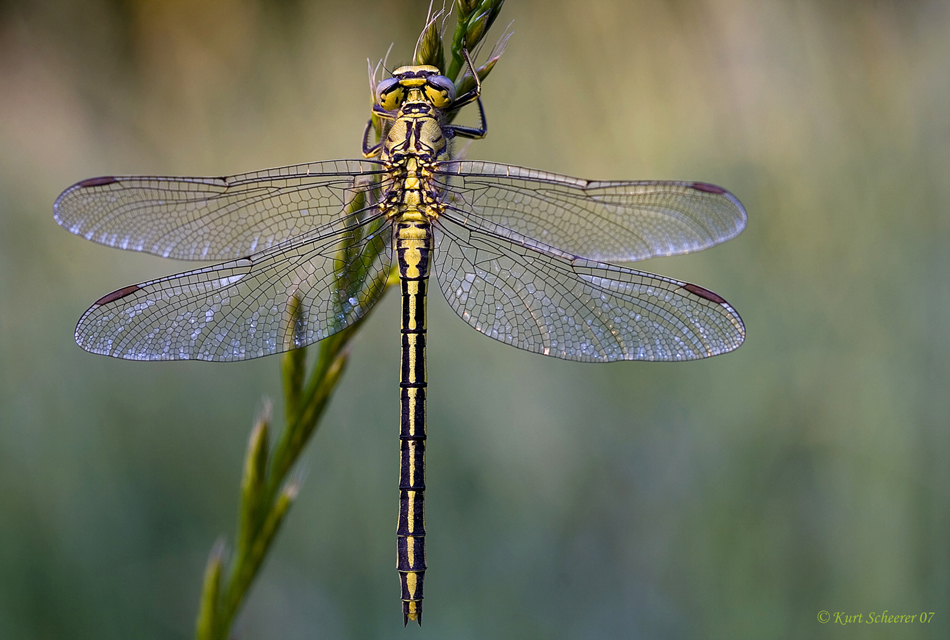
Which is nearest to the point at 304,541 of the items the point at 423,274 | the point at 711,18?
the point at 423,274

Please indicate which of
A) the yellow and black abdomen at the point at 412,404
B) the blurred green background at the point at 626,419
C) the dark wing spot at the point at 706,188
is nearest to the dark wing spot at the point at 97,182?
the yellow and black abdomen at the point at 412,404

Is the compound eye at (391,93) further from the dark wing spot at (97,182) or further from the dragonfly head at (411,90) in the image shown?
the dark wing spot at (97,182)

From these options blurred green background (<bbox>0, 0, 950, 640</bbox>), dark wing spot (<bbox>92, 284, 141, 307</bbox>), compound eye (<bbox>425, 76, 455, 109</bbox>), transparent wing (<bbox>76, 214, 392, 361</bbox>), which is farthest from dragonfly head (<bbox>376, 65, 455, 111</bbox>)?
blurred green background (<bbox>0, 0, 950, 640</bbox>)

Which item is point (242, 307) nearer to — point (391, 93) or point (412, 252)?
point (412, 252)

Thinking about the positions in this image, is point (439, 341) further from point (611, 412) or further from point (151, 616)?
point (151, 616)

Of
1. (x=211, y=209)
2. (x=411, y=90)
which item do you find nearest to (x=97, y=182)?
(x=211, y=209)

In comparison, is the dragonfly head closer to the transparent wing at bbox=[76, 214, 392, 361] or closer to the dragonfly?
the dragonfly

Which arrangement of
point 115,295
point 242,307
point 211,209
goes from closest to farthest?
point 115,295 → point 242,307 → point 211,209

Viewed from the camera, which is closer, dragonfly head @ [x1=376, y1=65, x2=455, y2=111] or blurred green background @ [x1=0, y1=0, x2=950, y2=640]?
dragonfly head @ [x1=376, y1=65, x2=455, y2=111]

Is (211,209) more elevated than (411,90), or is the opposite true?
(411,90)
